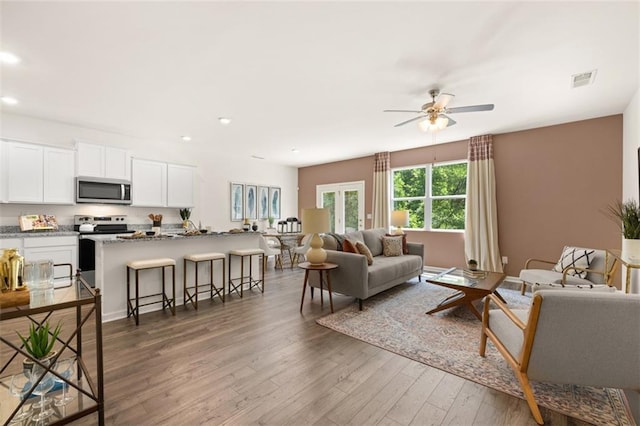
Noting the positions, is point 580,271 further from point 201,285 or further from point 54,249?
point 54,249

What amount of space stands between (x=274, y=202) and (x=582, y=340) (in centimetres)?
689

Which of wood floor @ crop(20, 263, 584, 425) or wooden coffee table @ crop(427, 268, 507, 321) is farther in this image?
wooden coffee table @ crop(427, 268, 507, 321)

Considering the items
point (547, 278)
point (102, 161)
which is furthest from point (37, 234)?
point (547, 278)

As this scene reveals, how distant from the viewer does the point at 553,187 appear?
4.55m

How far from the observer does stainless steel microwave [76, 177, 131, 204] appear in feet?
14.8

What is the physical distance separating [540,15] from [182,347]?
12.8ft

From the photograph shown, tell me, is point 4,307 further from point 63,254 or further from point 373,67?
point 63,254

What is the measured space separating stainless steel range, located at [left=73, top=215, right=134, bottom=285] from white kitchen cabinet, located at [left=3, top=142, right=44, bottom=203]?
0.66 m

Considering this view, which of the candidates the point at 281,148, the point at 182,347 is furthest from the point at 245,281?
the point at 281,148

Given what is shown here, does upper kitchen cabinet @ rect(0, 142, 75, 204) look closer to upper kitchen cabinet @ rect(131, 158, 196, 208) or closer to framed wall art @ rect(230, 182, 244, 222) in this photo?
upper kitchen cabinet @ rect(131, 158, 196, 208)

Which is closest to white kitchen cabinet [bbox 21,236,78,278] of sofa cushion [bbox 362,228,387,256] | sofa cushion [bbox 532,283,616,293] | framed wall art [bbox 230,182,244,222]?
framed wall art [bbox 230,182,244,222]

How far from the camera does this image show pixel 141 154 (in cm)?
538

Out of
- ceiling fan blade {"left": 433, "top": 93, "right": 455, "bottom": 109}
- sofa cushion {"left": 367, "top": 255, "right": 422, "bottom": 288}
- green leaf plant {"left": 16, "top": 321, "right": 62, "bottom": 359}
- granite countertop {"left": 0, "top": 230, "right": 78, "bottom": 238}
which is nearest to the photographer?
green leaf plant {"left": 16, "top": 321, "right": 62, "bottom": 359}

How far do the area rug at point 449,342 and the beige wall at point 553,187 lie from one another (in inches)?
46.4
